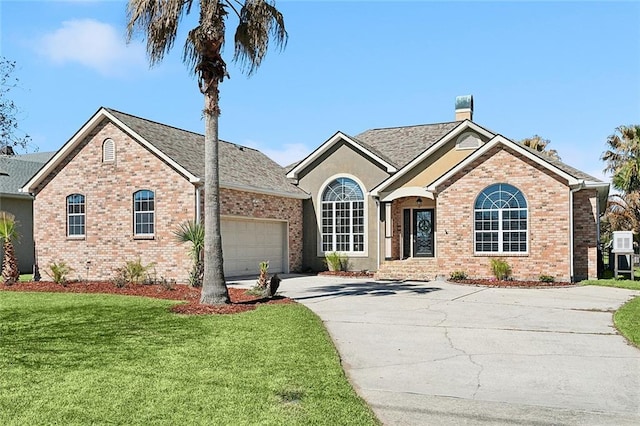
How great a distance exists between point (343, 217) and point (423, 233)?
11.3 feet

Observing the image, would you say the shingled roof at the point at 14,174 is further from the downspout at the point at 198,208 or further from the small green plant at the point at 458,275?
the small green plant at the point at 458,275

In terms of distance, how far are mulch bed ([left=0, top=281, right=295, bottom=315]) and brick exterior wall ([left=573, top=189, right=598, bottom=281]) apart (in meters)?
11.1

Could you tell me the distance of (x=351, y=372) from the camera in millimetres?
7535

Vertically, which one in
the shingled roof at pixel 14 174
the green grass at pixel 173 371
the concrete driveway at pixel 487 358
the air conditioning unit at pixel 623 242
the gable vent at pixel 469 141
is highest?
the gable vent at pixel 469 141

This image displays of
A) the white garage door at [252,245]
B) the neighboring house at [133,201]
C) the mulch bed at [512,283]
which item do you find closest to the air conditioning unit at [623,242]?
the mulch bed at [512,283]

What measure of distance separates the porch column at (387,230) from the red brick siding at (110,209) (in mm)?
8238

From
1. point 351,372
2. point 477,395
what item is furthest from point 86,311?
point 477,395

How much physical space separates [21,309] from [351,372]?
9.02 meters

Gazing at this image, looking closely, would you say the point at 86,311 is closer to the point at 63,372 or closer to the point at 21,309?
the point at 21,309

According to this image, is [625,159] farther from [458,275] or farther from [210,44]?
[210,44]

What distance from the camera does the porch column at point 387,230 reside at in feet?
77.1

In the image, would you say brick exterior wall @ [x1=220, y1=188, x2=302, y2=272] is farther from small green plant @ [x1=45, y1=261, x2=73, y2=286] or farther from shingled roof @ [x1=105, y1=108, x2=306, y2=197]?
small green plant @ [x1=45, y1=261, x2=73, y2=286]

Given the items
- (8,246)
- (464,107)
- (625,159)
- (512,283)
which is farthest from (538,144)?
(8,246)

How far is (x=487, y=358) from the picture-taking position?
833cm
